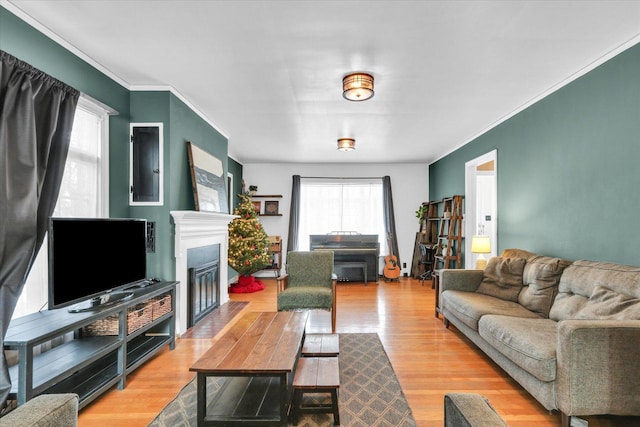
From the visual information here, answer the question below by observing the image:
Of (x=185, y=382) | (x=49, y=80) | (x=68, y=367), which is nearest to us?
(x=68, y=367)

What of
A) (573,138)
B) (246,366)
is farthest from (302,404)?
(573,138)

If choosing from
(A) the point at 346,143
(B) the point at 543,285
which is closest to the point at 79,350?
(B) the point at 543,285

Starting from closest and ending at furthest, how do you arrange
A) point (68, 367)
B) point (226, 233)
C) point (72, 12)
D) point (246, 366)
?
point (246, 366) → point (68, 367) → point (72, 12) → point (226, 233)

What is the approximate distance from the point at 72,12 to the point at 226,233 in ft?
10.7

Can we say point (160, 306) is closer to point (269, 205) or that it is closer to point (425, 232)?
point (269, 205)

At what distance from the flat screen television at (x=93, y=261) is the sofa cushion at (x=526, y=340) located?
2.88 m

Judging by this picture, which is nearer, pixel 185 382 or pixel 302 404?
pixel 302 404

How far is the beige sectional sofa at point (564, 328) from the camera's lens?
189cm

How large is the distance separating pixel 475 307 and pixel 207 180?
11.0 feet

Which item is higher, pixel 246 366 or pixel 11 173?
pixel 11 173

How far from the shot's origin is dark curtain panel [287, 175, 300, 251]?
743 cm

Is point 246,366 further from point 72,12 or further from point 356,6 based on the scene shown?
point 72,12

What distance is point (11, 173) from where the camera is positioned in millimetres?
2059

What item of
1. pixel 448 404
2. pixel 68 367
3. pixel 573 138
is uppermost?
pixel 573 138
